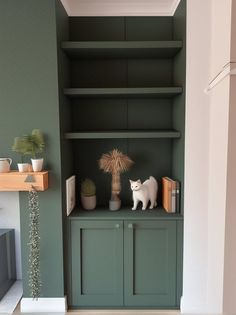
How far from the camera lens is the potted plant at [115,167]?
2.48 m

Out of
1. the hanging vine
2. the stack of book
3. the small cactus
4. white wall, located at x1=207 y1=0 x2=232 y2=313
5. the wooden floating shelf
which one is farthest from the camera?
the small cactus

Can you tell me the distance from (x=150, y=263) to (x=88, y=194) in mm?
790

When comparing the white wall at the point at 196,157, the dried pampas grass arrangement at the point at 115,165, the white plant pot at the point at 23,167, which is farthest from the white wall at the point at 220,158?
the white plant pot at the point at 23,167

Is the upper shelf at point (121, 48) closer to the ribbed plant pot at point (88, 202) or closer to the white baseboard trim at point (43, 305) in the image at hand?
the ribbed plant pot at point (88, 202)

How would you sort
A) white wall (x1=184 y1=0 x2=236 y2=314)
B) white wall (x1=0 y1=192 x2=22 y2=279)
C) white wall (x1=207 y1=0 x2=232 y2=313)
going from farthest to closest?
white wall (x1=0 y1=192 x2=22 y2=279), white wall (x1=184 y1=0 x2=236 y2=314), white wall (x1=207 y1=0 x2=232 y2=313)

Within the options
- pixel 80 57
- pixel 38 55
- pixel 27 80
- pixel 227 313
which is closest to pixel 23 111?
pixel 27 80

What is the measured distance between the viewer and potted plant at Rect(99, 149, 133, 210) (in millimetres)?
2480

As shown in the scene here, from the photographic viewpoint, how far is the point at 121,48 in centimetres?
231

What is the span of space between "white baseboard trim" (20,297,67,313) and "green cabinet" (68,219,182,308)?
85 millimetres

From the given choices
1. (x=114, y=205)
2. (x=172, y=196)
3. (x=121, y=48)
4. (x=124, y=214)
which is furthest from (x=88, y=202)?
(x=121, y=48)

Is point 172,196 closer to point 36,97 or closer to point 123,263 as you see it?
point 123,263

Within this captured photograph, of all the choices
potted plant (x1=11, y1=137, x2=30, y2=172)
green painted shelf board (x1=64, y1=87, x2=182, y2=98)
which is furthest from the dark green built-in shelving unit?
potted plant (x1=11, y1=137, x2=30, y2=172)

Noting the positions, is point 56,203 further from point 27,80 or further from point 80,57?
point 80,57

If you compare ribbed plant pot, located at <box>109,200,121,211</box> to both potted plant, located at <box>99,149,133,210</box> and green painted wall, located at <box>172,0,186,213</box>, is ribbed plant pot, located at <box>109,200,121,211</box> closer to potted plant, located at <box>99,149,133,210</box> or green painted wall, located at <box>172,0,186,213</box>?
potted plant, located at <box>99,149,133,210</box>
